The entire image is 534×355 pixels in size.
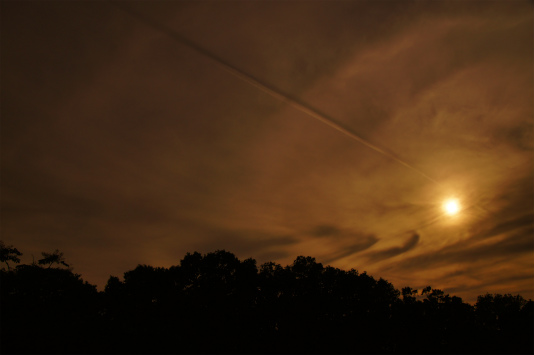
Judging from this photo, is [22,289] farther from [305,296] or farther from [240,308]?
[305,296]

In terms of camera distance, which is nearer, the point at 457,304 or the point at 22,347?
the point at 22,347

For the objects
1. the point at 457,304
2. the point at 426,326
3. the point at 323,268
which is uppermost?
the point at 323,268

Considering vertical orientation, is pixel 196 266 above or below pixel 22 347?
above

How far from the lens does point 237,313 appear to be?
55.9m

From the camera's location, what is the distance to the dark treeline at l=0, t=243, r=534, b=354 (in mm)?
41906

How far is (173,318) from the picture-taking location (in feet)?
165

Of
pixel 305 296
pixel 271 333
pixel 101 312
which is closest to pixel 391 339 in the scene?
pixel 305 296

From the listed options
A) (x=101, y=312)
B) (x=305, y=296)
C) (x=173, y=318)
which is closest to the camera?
(x=173, y=318)

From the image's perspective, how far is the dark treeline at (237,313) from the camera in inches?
1650

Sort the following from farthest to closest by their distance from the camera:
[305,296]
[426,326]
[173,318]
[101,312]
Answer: [305,296] → [426,326] → [101,312] → [173,318]

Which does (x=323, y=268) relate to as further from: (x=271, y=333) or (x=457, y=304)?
(x=457, y=304)

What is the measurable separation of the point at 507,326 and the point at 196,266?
54.9 meters

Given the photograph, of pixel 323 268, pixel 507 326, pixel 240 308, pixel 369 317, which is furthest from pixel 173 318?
pixel 507 326

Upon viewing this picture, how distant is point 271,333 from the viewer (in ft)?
186
